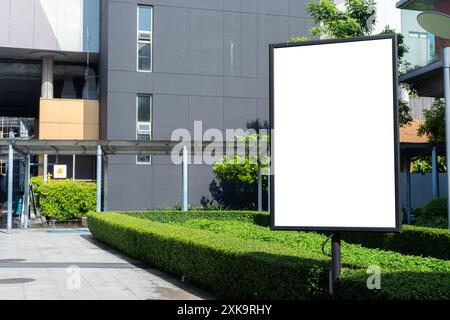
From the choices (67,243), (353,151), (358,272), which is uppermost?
(353,151)

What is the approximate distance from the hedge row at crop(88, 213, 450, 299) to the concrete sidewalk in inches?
14.8

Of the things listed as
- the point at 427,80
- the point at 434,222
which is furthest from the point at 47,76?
the point at 434,222

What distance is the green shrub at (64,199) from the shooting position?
24.2 metres

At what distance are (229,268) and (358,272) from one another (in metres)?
2.45

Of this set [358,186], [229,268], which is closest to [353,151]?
[358,186]

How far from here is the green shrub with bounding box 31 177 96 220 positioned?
955 inches

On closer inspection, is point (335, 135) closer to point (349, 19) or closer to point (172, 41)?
point (349, 19)

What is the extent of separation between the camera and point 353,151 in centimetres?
551

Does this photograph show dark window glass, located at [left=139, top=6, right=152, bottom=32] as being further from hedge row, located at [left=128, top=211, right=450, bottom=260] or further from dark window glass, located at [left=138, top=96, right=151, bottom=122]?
hedge row, located at [left=128, top=211, right=450, bottom=260]

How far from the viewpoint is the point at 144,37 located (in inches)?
1048

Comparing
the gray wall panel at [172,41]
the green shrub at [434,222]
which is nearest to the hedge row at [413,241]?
the green shrub at [434,222]

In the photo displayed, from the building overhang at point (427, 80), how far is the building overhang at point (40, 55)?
Answer: 16.8 m

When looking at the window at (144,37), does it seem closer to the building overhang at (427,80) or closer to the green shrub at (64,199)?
the green shrub at (64,199)
